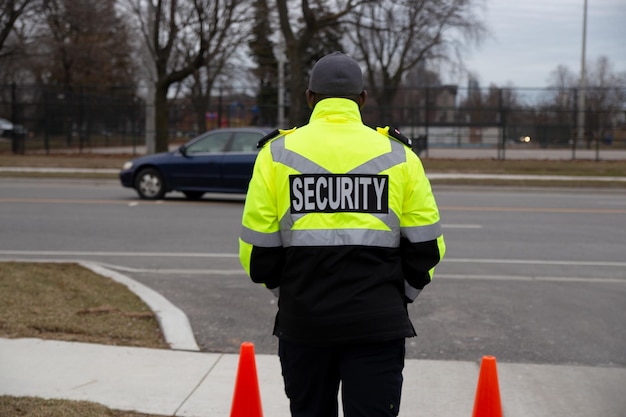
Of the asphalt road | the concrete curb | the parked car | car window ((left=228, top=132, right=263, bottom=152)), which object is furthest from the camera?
the parked car

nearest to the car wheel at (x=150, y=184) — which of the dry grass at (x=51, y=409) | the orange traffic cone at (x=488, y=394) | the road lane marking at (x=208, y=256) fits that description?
the road lane marking at (x=208, y=256)

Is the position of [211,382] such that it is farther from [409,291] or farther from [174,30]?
[174,30]

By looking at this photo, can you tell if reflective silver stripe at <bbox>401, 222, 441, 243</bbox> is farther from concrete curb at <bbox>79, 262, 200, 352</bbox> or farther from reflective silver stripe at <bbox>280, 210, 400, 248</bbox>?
concrete curb at <bbox>79, 262, 200, 352</bbox>

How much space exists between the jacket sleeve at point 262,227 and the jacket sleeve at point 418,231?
1.60 ft

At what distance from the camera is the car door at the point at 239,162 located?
15961 millimetres

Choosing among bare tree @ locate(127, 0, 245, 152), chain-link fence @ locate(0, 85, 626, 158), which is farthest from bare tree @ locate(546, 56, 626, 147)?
bare tree @ locate(127, 0, 245, 152)

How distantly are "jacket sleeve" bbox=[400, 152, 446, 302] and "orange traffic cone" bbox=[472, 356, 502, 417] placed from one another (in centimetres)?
101

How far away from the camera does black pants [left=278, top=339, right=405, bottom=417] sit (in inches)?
118

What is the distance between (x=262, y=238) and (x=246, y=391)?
1224 millimetres

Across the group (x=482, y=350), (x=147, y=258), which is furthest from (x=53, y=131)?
(x=482, y=350)

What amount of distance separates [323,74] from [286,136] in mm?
290

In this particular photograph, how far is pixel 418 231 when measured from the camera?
3047 mm

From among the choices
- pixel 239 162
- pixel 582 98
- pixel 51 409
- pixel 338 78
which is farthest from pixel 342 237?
pixel 582 98

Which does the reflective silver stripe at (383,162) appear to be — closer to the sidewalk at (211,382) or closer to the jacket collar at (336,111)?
the jacket collar at (336,111)
